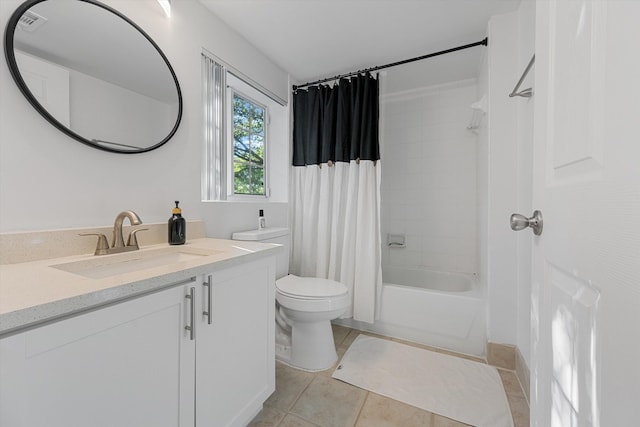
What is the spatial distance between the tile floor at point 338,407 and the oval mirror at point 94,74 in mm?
1447

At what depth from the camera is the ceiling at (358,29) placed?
1.54 metres

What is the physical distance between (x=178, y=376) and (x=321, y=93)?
7.10 ft

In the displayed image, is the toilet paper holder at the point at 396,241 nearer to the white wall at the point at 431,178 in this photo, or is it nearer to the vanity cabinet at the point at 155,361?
the white wall at the point at 431,178

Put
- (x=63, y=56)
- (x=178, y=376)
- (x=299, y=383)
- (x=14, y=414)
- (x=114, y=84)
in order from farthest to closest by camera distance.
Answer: (x=299, y=383)
(x=114, y=84)
(x=63, y=56)
(x=178, y=376)
(x=14, y=414)

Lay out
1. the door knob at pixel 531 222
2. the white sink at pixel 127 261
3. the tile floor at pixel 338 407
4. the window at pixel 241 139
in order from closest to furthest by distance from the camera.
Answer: the door knob at pixel 531 222 → the white sink at pixel 127 261 → the tile floor at pixel 338 407 → the window at pixel 241 139

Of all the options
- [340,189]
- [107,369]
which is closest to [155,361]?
[107,369]

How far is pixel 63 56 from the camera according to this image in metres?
1.03

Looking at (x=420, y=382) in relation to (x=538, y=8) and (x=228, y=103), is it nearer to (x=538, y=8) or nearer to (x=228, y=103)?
(x=538, y=8)

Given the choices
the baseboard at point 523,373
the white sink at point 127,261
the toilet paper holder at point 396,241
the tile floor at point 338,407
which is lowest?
the tile floor at point 338,407

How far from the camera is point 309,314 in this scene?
1.58 metres

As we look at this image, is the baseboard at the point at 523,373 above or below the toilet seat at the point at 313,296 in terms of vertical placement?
below

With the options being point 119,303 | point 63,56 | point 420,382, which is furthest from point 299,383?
point 63,56

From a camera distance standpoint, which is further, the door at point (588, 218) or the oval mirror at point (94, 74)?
the oval mirror at point (94, 74)

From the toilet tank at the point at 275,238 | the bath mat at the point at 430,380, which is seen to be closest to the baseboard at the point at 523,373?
the bath mat at the point at 430,380
